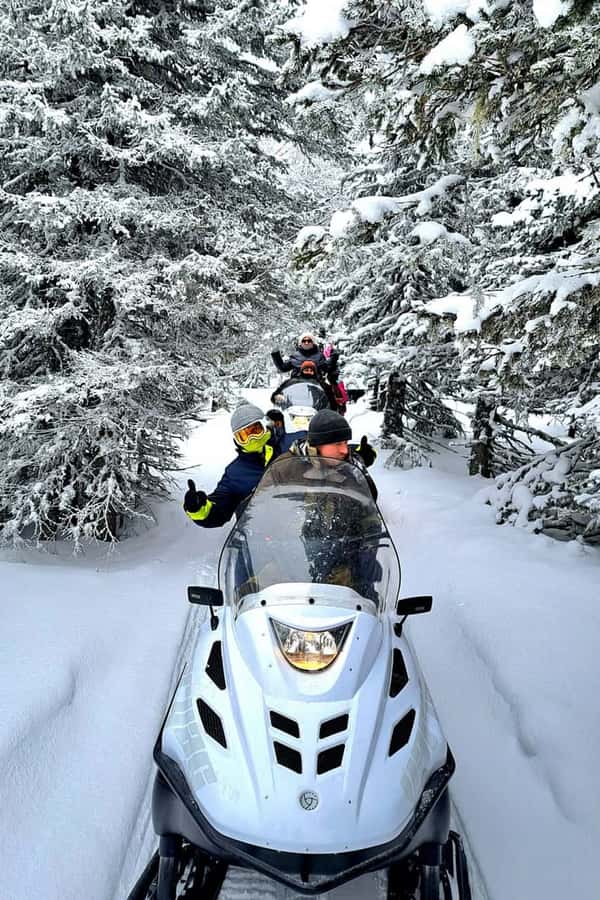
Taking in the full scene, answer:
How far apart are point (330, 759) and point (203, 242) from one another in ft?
19.8

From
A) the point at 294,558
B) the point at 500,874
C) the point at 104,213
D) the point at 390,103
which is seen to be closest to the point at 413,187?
the point at 104,213

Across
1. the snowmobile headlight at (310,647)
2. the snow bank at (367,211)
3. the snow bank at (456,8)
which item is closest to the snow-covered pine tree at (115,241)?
the snow bank at (367,211)

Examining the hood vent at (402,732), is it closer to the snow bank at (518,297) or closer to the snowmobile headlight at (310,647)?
the snowmobile headlight at (310,647)

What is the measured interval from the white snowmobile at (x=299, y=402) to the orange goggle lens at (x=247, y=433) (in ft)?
6.17

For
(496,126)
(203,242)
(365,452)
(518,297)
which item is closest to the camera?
(496,126)

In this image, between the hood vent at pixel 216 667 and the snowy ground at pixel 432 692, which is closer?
the hood vent at pixel 216 667

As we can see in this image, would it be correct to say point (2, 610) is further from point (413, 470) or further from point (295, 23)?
point (413, 470)

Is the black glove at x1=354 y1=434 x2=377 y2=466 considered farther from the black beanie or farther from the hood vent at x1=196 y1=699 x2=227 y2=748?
the hood vent at x1=196 y1=699 x2=227 y2=748

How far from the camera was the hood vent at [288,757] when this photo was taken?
1.96 metres

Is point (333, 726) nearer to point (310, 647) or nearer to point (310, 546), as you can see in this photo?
point (310, 647)

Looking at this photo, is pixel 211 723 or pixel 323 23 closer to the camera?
pixel 211 723

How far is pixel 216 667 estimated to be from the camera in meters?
2.40

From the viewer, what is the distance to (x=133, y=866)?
249 centimetres

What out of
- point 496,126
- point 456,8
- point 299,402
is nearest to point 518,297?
point 496,126
